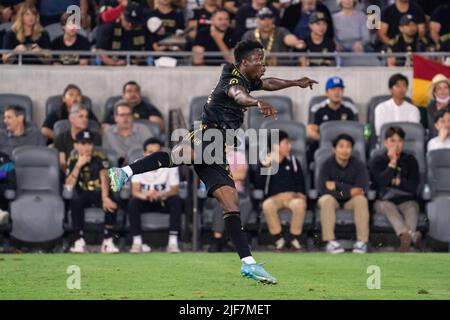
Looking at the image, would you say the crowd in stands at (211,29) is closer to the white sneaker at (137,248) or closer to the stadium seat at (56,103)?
the stadium seat at (56,103)

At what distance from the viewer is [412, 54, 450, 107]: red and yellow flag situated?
21094 millimetres

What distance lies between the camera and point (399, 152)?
19.6 meters

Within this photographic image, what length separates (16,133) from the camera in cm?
2005

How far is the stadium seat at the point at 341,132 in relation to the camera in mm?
20078

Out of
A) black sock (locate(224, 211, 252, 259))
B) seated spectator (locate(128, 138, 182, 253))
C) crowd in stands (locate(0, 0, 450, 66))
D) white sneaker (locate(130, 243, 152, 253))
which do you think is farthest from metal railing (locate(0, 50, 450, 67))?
black sock (locate(224, 211, 252, 259))

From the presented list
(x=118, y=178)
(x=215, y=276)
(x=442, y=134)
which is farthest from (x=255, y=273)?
(x=442, y=134)

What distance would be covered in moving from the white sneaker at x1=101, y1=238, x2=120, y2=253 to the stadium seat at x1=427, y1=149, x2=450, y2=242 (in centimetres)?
454

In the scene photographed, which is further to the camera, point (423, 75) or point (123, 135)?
point (423, 75)

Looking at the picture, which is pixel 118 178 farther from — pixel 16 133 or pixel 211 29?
pixel 211 29

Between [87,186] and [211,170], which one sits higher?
[211,170]

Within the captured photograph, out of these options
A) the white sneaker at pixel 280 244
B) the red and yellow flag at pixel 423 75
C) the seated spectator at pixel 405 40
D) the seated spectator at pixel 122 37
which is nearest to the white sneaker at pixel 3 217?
the white sneaker at pixel 280 244

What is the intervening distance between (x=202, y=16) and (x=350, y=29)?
2.47 metres
